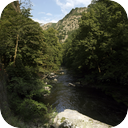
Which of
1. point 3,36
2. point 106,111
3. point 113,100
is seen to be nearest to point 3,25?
point 3,36

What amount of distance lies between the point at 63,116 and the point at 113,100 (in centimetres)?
769

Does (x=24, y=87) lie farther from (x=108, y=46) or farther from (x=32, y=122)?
(x=108, y=46)

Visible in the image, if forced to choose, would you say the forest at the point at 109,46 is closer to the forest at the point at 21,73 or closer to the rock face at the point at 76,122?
the rock face at the point at 76,122

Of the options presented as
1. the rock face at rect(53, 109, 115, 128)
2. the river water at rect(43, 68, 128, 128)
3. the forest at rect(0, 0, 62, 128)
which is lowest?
the river water at rect(43, 68, 128, 128)

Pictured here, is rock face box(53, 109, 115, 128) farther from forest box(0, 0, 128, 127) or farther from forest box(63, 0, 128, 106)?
forest box(63, 0, 128, 106)

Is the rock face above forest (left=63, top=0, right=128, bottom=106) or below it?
below

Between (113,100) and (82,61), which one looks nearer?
(113,100)

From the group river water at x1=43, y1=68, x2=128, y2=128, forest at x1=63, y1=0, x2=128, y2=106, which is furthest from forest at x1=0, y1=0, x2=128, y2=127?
river water at x1=43, y1=68, x2=128, y2=128

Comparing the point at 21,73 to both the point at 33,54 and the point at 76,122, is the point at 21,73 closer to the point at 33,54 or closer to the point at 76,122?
the point at 33,54

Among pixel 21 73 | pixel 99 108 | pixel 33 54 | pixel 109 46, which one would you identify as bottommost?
pixel 99 108

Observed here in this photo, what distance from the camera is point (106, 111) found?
9.21 m

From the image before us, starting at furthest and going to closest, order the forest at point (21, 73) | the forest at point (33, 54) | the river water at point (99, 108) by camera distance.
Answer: the river water at point (99, 108) → the forest at point (33, 54) → the forest at point (21, 73)

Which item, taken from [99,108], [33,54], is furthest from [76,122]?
[33,54]

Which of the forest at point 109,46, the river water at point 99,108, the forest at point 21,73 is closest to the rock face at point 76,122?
the forest at point 21,73
